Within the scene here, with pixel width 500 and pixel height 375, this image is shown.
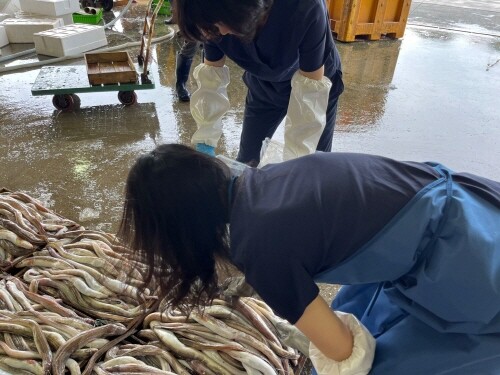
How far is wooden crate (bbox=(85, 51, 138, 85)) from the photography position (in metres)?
4.06

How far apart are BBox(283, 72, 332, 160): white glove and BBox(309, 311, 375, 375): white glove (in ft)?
3.34

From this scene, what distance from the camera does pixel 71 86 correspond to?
4066 mm

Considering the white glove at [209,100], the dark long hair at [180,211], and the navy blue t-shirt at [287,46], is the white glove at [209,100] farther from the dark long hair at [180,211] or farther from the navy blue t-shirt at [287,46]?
the dark long hair at [180,211]

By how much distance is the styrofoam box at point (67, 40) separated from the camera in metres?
5.44

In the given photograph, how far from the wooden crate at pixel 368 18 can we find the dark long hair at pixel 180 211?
596 cm

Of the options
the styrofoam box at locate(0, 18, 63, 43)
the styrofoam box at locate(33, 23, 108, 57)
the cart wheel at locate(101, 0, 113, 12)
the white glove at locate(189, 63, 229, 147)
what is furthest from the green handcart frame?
the cart wheel at locate(101, 0, 113, 12)

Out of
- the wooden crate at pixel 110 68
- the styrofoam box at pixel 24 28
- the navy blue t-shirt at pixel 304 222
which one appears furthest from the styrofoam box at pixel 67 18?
the navy blue t-shirt at pixel 304 222

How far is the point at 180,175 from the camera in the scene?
1.12 metres

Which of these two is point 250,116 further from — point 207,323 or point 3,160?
point 3,160

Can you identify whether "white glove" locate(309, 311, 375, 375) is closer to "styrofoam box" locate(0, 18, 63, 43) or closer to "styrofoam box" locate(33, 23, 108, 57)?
"styrofoam box" locate(33, 23, 108, 57)

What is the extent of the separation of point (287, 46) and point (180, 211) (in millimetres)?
1205

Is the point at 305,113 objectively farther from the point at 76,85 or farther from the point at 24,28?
the point at 24,28

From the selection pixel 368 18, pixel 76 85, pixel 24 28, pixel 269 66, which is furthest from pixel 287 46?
pixel 368 18

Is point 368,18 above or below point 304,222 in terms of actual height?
below
